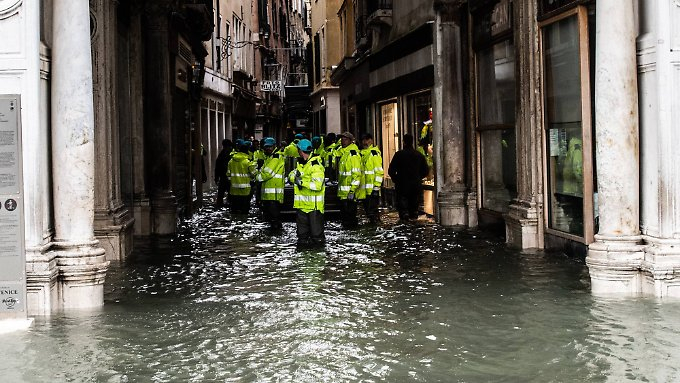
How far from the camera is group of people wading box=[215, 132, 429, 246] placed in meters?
14.1

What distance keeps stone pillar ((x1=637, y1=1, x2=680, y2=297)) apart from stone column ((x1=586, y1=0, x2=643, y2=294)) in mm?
115

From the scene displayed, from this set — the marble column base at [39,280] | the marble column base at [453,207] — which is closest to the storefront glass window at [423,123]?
the marble column base at [453,207]

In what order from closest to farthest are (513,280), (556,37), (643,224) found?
(643,224) → (513,280) → (556,37)

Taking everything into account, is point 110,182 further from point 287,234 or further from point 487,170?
point 487,170

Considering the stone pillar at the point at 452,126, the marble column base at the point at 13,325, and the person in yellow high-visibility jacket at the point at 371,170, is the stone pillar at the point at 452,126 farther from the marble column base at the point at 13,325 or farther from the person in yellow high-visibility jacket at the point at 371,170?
the marble column base at the point at 13,325

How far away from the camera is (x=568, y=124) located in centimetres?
1168

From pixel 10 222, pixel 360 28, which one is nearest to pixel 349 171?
pixel 10 222

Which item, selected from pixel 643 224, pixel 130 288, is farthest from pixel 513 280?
pixel 130 288

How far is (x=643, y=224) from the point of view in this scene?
8859mm

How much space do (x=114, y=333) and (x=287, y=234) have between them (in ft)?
27.9

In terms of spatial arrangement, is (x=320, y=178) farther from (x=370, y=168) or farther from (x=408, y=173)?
(x=408, y=173)

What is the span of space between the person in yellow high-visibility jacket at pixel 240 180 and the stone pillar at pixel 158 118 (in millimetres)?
3973

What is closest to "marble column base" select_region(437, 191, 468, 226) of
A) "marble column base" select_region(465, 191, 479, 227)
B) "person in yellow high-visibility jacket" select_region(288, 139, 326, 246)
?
"marble column base" select_region(465, 191, 479, 227)

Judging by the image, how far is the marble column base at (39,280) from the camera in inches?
317
